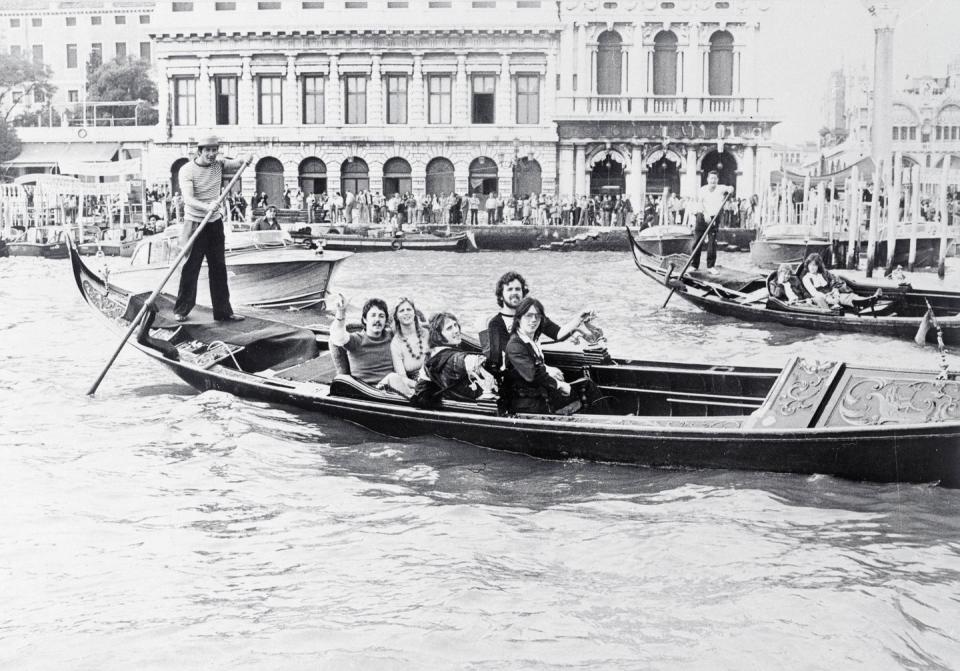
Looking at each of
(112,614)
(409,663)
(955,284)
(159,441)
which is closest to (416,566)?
(409,663)

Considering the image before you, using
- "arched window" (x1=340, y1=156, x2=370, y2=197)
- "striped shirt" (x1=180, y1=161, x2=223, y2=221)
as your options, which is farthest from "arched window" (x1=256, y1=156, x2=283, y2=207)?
"striped shirt" (x1=180, y1=161, x2=223, y2=221)

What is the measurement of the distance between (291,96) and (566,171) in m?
5.14

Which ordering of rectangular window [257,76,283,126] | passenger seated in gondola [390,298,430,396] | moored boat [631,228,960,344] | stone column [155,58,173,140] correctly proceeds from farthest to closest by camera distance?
stone column [155,58,173,140], rectangular window [257,76,283,126], moored boat [631,228,960,344], passenger seated in gondola [390,298,430,396]

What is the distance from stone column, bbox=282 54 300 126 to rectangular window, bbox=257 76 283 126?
0.12m

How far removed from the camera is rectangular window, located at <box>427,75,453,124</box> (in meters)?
19.0

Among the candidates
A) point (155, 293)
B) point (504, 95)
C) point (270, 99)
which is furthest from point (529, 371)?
point (270, 99)

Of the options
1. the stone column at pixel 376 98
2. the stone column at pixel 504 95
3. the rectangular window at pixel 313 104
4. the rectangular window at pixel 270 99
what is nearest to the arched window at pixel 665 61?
the stone column at pixel 504 95

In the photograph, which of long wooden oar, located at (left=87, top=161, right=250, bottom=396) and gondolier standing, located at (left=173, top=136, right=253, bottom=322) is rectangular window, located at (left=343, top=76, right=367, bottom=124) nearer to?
gondolier standing, located at (left=173, top=136, right=253, bottom=322)

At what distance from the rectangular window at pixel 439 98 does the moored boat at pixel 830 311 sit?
10.9 meters

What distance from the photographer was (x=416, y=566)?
315cm

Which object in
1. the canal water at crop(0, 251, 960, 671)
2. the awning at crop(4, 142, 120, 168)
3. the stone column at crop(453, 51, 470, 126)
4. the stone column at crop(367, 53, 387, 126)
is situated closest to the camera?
the canal water at crop(0, 251, 960, 671)

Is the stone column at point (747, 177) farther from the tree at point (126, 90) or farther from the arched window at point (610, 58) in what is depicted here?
the tree at point (126, 90)

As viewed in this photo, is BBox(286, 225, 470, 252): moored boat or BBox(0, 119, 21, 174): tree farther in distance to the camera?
BBox(0, 119, 21, 174): tree

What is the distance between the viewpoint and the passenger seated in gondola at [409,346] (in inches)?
181
